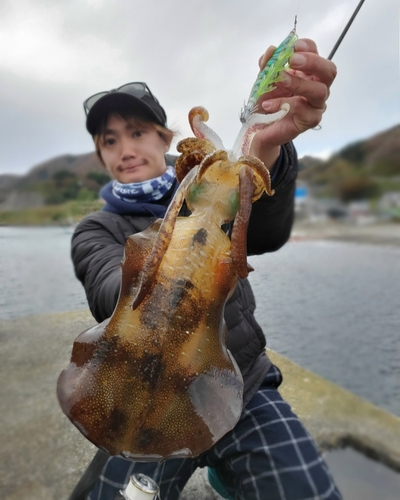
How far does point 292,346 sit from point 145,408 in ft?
4.37

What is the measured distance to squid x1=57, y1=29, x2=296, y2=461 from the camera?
0.58 m

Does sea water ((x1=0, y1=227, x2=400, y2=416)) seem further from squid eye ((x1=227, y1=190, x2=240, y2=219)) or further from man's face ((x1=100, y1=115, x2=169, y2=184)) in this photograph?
squid eye ((x1=227, y1=190, x2=240, y2=219))

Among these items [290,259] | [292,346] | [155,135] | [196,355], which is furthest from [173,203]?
[292,346]

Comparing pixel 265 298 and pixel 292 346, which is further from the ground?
pixel 265 298

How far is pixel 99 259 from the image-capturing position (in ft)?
4.23

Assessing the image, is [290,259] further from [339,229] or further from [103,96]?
[103,96]

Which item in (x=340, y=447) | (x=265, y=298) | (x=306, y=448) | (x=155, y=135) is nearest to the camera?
(x=306, y=448)

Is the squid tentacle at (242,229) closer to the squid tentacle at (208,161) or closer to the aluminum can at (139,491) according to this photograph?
the squid tentacle at (208,161)

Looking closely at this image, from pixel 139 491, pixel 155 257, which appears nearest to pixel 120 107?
pixel 155 257

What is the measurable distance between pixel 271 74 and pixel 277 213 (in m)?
0.63

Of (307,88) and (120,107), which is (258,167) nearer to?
(307,88)

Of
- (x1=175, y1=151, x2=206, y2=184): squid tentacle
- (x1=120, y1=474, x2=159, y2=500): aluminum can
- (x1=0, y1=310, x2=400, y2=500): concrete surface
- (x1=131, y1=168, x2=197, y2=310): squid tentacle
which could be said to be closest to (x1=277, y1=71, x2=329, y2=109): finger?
(x1=175, y1=151, x2=206, y2=184): squid tentacle

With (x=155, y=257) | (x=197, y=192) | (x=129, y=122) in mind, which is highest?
(x=129, y=122)

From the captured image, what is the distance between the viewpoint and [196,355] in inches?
23.1
